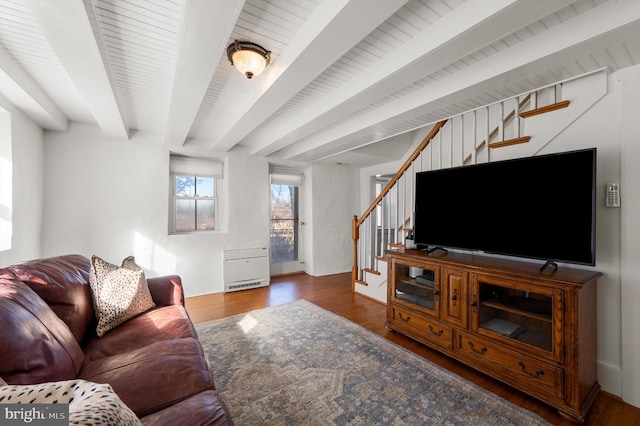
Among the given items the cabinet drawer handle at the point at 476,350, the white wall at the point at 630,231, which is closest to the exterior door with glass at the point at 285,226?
the cabinet drawer handle at the point at 476,350

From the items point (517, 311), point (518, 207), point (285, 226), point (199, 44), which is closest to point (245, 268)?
point (285, 226)

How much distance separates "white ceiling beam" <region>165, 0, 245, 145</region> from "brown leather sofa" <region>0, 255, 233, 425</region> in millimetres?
1514

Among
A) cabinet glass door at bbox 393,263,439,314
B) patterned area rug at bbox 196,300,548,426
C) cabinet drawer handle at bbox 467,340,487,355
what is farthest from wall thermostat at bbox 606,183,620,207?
patterned area rug at bbox 196,300,548,426

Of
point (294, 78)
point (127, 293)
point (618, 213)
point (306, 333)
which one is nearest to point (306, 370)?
point (306, 333)

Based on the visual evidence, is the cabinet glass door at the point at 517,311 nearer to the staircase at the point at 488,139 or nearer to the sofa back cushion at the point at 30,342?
the staircase at the point at 488,139

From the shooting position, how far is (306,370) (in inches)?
80.3

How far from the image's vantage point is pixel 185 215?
418 centimetres

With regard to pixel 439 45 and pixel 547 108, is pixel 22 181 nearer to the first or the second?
pixel 439 45

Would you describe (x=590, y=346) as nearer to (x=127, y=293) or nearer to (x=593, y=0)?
(x=593, y=0)

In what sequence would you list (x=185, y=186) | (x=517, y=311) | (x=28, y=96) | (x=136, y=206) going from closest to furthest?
(x=517, y=311) → (x=28, y=96) → (x=136, y=206) → (x=185, y=186)

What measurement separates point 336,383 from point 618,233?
2198 millimetres

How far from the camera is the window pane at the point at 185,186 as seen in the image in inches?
162

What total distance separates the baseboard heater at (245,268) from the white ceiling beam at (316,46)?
7.88 feet

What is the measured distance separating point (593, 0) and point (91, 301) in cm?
344
